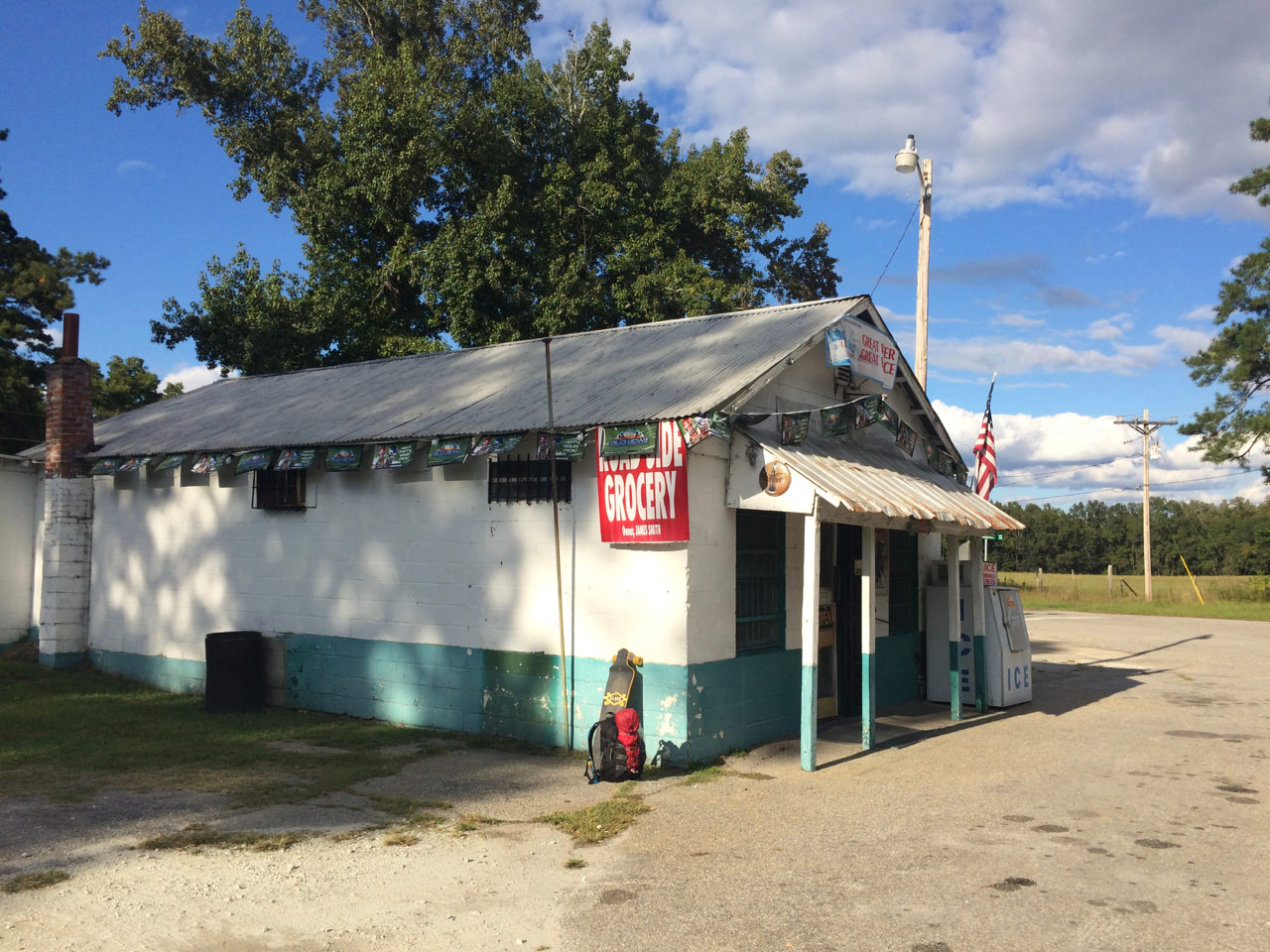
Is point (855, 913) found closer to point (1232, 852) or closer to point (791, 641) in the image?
point (1232, 852)

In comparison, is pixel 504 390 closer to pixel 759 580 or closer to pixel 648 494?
pixel 648 494

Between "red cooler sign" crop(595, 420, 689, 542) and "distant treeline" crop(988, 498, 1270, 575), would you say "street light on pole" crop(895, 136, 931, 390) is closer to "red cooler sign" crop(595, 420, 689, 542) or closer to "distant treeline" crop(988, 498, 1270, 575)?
"red cooler sign" crop(595, 420, 689, 542)

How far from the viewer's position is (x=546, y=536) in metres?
9.81

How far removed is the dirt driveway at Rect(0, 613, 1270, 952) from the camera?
5.07 meters

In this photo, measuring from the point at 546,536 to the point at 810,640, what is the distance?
2848 mm

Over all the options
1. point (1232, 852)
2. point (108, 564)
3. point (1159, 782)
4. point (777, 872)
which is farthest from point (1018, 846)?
point (108, 564)

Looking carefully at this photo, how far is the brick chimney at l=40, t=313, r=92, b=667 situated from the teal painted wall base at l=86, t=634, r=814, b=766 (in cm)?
445

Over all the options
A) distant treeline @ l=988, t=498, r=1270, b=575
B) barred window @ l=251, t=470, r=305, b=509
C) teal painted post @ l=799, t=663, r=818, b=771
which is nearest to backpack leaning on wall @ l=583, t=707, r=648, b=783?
teal painted post @ l=799, t=663, r=818, b=771

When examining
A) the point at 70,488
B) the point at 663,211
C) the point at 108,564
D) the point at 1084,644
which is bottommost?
the point at 1084,644

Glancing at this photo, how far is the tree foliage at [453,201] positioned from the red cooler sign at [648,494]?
13364 mm

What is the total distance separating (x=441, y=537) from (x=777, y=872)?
5762mm

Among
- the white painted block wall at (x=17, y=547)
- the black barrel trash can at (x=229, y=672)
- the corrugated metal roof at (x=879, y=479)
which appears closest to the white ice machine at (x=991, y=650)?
the corrugated metal roof at (x=879, y=479)

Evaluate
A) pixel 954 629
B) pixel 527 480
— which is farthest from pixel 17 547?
pixel 954 629

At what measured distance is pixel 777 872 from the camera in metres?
6.07
